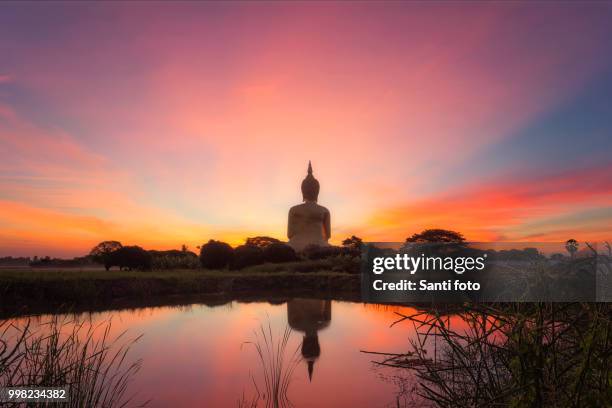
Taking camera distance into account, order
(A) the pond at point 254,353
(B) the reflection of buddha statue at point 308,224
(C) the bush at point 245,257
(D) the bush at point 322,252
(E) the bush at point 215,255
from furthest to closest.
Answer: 1. (B) the reflection of buddha statue at point 308,224
2. (D) the bush at point 322,252
3. (C) the bush at point 245,257
4. (E) the bush at point 215,255
5. (A) the pond at point 254,353

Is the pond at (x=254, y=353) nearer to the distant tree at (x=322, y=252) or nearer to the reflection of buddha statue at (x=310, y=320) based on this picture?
the reflection of buddha statue at (x=310, y=320)

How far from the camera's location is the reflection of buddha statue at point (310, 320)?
9305 mm

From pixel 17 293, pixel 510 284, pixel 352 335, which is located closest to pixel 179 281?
pixel 17 293

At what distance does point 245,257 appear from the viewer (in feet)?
99.2

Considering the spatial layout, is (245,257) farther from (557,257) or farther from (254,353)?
(557,257)

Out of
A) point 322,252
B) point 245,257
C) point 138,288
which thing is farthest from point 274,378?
point 322,252

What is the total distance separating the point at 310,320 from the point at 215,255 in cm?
1758

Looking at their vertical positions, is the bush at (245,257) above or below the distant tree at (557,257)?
below

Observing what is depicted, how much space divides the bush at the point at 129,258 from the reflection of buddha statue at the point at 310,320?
12617 mm

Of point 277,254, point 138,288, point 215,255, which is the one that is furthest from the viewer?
point 277,254

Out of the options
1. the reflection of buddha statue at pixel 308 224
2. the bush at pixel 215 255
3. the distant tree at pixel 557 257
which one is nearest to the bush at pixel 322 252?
the reflection of buddha statue at pixel 308 224

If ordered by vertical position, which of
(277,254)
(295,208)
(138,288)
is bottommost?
(138,288)

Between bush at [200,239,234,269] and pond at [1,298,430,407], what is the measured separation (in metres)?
13.9

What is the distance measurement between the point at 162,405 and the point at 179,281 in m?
12.7
